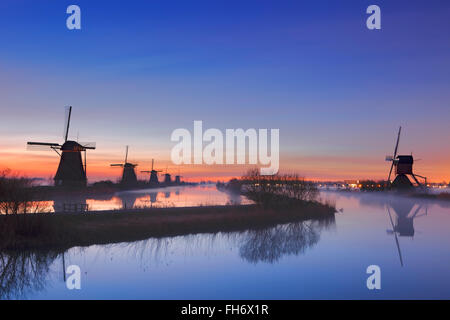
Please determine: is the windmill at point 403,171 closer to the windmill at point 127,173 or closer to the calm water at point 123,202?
the calm water at point 123,202

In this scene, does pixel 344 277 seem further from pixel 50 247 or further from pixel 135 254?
pixel 50 247

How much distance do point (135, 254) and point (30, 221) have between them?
22.5 feet

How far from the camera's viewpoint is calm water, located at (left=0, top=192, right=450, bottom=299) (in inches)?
594

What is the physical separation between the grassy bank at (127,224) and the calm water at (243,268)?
1758mm

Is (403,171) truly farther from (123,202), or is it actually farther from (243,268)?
(243,268)

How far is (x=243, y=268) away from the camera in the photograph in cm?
1927

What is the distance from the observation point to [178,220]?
32156mm

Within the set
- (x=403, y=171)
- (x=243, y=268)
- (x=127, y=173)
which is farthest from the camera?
(x=127, y=173)

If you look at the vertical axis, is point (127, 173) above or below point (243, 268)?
above

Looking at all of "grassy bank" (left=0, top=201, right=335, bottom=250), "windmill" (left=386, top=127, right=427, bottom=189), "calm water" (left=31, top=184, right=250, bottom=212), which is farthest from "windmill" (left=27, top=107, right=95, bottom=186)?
"windmill" (left=386, top=127, right=427, bottom=189)

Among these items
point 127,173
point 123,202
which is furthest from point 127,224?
point 127,173

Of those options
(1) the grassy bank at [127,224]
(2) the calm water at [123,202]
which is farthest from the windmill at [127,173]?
(1) the grassy bank at [127,224]

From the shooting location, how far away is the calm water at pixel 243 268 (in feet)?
49.5

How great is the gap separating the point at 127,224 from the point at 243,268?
491 inches
